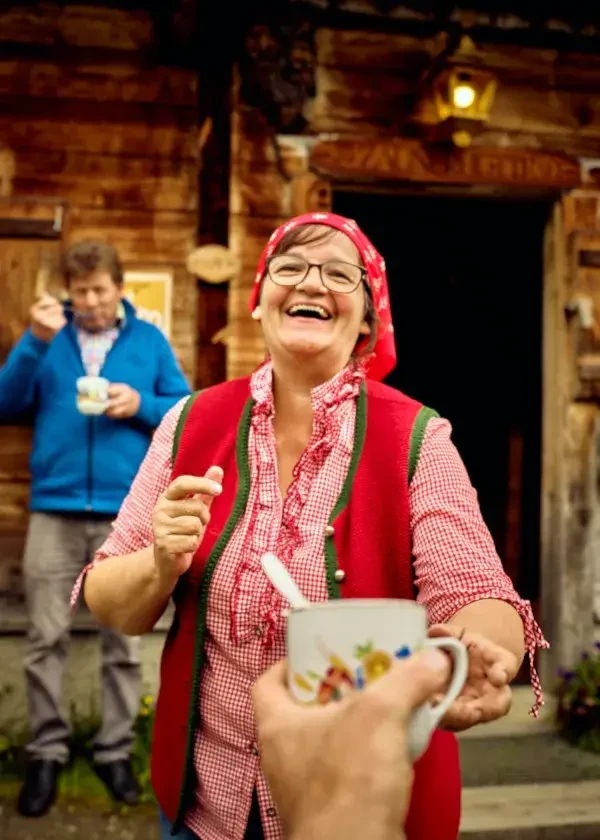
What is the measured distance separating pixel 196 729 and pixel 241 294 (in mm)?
2886

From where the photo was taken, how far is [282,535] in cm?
132

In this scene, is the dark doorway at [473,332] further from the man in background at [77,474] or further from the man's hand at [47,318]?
the man's hand at [47,318]

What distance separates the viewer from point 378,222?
239 inches

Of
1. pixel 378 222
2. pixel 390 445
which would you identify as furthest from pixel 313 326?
pixel 378 222

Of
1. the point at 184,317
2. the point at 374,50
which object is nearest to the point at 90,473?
the point at 184,317

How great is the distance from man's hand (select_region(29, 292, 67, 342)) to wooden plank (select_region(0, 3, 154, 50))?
1.67m

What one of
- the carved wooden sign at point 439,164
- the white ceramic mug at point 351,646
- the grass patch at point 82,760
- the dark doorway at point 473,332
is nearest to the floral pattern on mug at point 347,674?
the white ceramic mug at point 351,646

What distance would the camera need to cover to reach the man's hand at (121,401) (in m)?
3.18

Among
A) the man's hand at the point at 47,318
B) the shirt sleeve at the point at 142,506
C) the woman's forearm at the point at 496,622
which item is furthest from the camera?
the man's hand at the point at 47,318

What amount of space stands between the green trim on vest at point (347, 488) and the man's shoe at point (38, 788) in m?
2.49

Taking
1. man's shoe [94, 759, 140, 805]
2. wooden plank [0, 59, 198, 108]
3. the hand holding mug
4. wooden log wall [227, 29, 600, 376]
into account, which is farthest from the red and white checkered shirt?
wooden plank [0, 59, 198, 108]

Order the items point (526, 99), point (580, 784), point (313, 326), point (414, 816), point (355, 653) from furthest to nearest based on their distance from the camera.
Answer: point (526, 99) < point (580, 784) < point (313, 326) < point (414, 816) < point (355, 653)

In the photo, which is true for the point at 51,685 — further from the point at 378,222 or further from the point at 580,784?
the point at 378,222

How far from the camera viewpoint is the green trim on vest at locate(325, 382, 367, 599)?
1.25 metres
